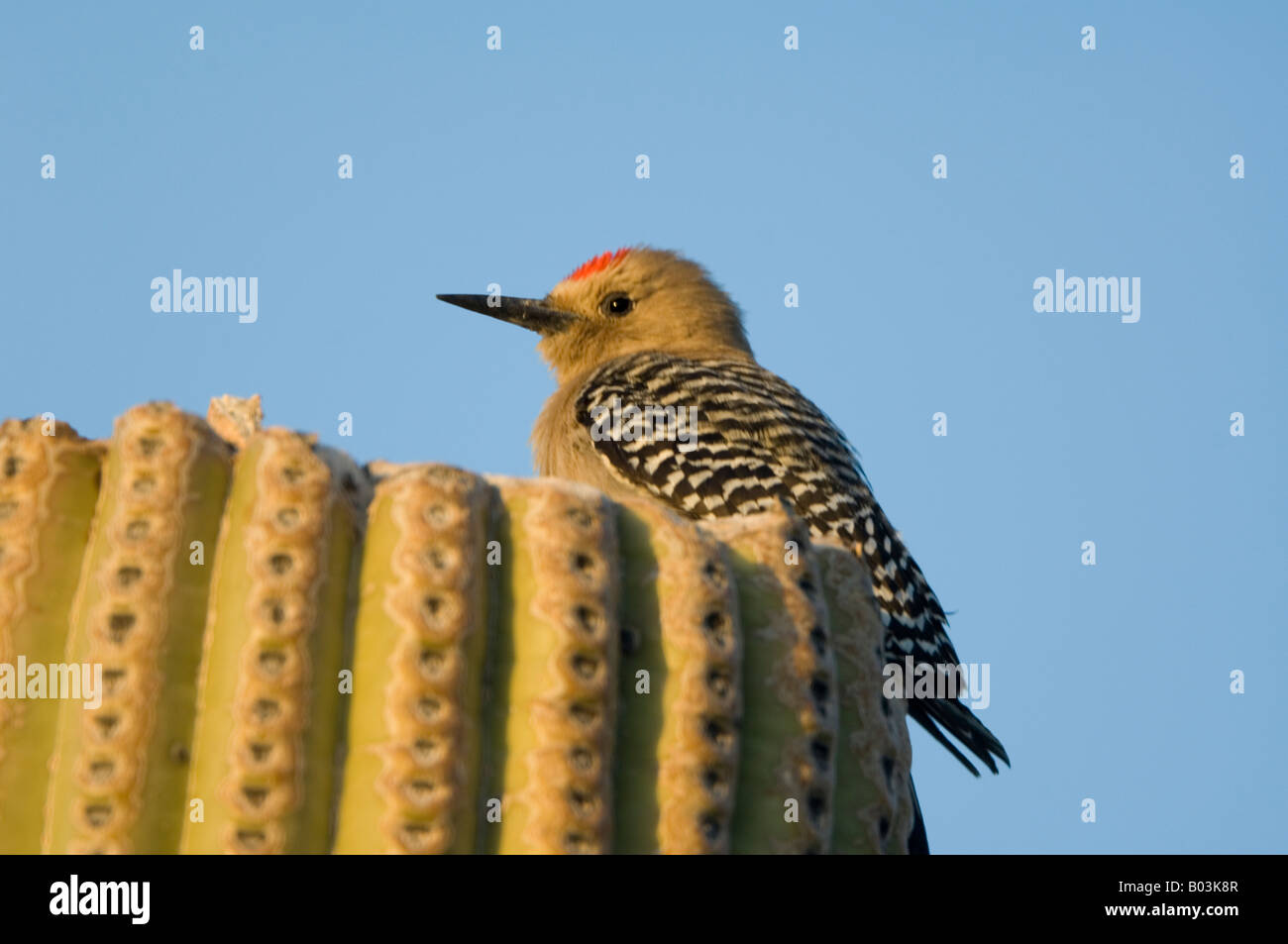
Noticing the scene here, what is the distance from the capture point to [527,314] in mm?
8617

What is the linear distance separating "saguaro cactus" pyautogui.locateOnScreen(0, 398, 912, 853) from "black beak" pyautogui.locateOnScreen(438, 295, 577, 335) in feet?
17.9

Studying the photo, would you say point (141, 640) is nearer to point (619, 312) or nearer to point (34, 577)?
point (34, 577)

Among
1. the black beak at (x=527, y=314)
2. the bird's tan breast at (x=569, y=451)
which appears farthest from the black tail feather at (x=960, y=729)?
the black beak at (x=527, y=314)

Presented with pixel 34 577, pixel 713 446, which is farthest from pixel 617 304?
pixel 34 577

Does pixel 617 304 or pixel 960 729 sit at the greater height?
pixel 617 304

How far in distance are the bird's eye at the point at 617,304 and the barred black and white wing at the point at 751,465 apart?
45.1 inches

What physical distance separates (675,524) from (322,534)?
68cm

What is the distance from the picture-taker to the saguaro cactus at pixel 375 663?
9.20 ft

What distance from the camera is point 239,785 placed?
9.05 ft

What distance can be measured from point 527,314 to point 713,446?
208 cm

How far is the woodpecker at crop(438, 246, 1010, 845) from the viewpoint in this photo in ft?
21.5

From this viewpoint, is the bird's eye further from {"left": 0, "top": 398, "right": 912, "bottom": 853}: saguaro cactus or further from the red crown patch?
{"left": 0, "top": 398, "right": 912, "bottom": 853}: saguaro cactus

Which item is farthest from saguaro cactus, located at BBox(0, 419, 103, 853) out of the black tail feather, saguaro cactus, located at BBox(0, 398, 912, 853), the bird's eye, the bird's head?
the bird's eye
